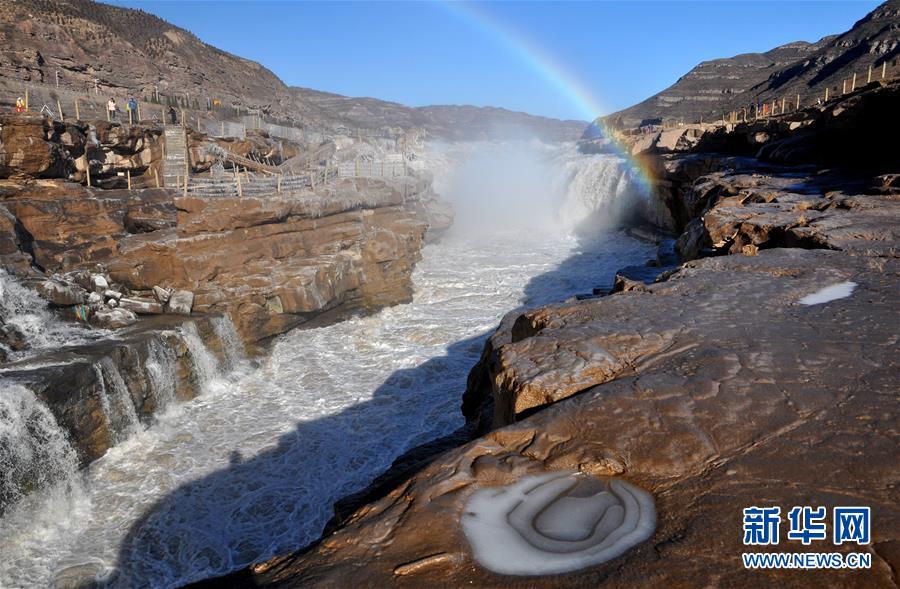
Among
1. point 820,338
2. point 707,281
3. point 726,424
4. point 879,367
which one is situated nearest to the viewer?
point 726,424

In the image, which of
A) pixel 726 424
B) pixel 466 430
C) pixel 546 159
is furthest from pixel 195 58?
pixel 726 424

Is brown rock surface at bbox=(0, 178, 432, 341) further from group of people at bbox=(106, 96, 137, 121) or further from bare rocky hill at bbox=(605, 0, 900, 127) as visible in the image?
bare rocky hill at bbox=(605, 0, 900, 127)

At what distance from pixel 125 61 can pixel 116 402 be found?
23.0 meters

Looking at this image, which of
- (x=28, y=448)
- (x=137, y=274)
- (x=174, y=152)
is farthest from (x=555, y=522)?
(x=174, y=152)

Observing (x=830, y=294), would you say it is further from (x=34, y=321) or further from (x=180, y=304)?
(x=34, y=321)

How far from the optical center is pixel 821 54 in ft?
118

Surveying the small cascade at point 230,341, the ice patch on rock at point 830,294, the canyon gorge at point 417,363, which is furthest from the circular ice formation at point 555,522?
the small cascade at point 230,341

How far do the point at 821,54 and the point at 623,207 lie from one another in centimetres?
2395

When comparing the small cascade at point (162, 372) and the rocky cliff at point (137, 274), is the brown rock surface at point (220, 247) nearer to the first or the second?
the rocky cliff at point (137, 274)

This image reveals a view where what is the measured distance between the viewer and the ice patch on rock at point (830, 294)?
4.39 m

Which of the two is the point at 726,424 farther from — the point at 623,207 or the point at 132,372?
the point at 623,207

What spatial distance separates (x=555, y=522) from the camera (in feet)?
7.50

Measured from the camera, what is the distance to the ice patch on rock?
4.39 metres

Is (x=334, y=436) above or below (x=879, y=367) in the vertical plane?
below
